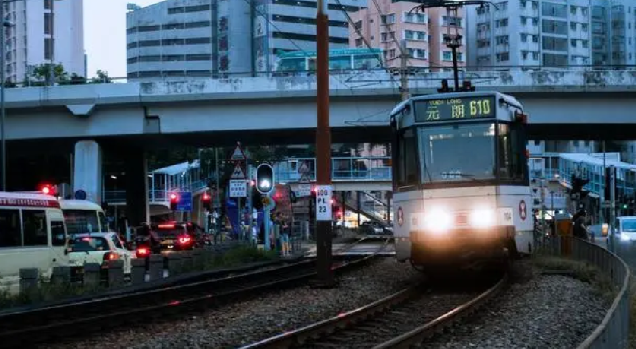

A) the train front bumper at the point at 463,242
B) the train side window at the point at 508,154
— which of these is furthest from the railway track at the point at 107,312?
the train side window at the point at 508,154

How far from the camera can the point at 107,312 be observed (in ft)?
51.4

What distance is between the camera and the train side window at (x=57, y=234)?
21719mm

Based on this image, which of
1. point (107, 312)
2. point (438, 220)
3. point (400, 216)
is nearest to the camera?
point (107, 312)

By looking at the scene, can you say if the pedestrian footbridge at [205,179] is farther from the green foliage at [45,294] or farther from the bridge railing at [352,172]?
the green foliage at [45,294]

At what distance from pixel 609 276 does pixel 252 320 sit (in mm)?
9218

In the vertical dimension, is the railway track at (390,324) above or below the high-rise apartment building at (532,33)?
below

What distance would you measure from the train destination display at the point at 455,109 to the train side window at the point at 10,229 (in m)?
9.18

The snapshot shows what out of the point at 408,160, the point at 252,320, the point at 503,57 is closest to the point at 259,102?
the point at 408,160

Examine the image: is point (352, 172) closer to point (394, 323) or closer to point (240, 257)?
point (240, 257)

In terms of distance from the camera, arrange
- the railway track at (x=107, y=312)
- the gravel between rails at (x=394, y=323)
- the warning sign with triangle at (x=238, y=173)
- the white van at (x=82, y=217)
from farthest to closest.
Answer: the white van at (x=82, y=217) < the warning sign with triangle at (x=238, y=173) < the railway track at (x=107, y=312) < the gravel between rails at (x=394, y=323)

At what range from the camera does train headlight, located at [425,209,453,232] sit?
A: 1742 cm

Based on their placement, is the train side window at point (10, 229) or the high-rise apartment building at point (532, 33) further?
the high-rise apartment building at point (532, 33)

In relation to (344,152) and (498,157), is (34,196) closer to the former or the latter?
(498,157)

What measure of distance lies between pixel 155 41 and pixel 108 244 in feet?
411
